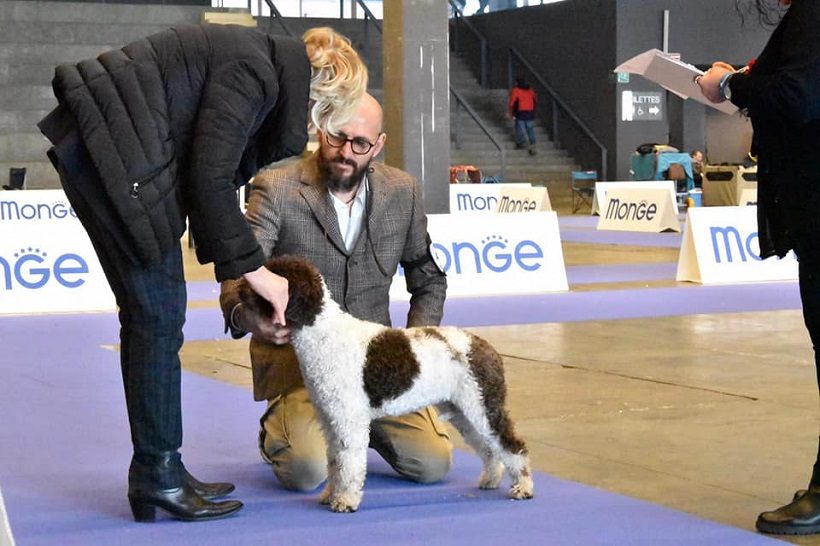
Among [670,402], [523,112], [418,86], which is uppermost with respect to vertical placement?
[523,112]

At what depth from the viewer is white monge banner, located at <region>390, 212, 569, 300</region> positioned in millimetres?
9883

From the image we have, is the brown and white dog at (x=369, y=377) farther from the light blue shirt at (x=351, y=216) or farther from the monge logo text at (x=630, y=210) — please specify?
the monge logo text at (x=630, y=210)

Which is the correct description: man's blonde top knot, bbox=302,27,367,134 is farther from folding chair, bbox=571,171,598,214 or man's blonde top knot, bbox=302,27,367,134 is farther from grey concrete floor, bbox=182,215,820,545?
folding chair, bbox=571,171,598,214

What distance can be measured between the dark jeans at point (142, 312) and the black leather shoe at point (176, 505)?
0.11m

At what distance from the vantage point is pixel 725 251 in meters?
11.1

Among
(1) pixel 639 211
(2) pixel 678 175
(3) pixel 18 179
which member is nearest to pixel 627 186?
(1) pixel 639 211

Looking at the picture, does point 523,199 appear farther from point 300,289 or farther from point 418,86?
point 300,289

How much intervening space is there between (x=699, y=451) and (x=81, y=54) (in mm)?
21627

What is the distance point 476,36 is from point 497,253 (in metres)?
20.6

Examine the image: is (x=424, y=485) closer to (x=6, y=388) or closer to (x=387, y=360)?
(x=387, y=360)

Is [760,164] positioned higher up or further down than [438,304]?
higher up

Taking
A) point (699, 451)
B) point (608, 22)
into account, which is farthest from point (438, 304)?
point (608, 22)

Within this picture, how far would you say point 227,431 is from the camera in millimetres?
5113

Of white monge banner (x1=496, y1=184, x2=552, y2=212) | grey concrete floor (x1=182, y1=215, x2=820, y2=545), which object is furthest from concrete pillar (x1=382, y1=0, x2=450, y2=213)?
white monge banner (x1=496, y1=184, x2=552, y2=212)
